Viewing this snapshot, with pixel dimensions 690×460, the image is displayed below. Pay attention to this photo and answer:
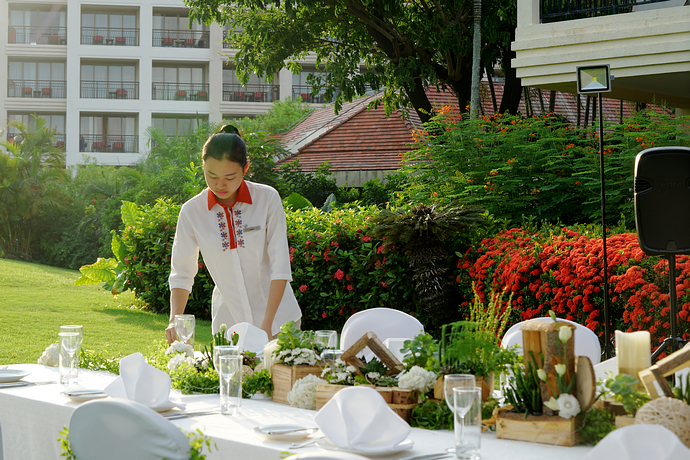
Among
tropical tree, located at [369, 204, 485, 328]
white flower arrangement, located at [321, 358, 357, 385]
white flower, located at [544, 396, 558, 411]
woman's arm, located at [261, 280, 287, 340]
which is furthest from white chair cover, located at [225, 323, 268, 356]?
tropical tree, located at [369, 204, 485, 328]

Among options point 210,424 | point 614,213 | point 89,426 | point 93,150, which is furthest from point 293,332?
point 93,150

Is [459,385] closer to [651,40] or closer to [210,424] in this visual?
[210,424]

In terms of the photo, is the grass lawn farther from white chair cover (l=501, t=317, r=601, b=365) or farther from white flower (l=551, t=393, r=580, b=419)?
white flower (l=551, t=393, r=580, b=419)

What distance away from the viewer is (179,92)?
30172 millimetres

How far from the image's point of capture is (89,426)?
2.12 metres

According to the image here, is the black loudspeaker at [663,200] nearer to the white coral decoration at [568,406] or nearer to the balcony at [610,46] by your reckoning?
the balcony at [610,46]

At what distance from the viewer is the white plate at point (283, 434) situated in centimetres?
215

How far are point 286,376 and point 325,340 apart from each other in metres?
0.21

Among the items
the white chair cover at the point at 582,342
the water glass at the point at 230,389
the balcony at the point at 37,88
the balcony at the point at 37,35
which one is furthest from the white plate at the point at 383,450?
the balcony at the point at 37,35

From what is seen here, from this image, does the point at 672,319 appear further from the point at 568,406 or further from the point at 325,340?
the point at 568,406

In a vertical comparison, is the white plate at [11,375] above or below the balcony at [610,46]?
below

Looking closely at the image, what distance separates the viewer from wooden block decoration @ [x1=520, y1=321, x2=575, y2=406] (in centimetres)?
208

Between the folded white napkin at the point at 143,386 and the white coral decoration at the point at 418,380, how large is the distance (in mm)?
835

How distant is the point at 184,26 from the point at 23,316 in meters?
23.4
